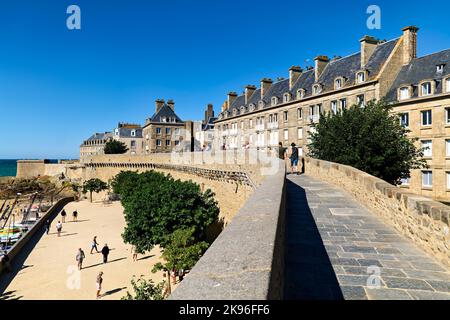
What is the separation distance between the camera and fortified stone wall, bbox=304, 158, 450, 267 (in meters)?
4.95

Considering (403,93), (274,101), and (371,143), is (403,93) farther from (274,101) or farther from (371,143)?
(274,101)

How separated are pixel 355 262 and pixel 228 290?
157 inches

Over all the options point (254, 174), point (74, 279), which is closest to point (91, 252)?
point (74, 279)

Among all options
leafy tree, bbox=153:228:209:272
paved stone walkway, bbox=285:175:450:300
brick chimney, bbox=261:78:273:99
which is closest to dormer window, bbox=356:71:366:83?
brick chimney, bbox=261:78:273:99

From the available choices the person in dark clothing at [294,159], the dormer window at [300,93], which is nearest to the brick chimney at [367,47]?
the dormer window at [300,93]

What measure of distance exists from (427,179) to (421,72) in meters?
9.92

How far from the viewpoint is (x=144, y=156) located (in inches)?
1690

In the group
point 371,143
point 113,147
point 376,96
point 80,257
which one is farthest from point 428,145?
point 113,147

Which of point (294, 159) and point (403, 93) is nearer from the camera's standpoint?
point (294, 159)

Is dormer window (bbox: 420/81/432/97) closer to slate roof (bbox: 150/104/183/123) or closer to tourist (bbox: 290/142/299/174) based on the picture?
tourist (bbox: 290/142/299/174)

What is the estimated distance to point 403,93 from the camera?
2661 cm

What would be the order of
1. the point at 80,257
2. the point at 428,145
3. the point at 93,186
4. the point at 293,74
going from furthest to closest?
the point at 93,186 → the point at 293,74 → the point at 428,145 → the point at 80,257

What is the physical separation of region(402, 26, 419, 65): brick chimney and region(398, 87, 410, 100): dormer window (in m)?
4.09

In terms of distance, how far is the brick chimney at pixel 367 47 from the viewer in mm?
30984
